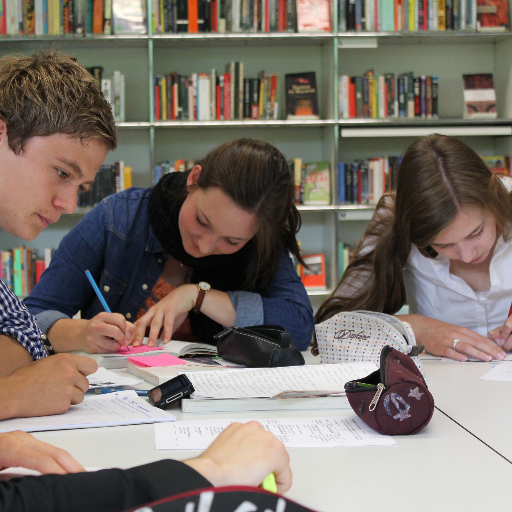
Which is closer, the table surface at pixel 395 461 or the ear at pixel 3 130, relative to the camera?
the table surface at pixel 395 461

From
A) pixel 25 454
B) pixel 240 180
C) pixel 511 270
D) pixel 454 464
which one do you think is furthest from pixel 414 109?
pixel 25 454

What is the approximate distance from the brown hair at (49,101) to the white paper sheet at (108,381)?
41 cm

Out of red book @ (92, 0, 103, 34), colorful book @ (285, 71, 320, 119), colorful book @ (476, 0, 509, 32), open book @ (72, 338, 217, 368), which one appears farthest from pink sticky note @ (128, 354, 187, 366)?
colorful book @ (476, 0, 509, 32)

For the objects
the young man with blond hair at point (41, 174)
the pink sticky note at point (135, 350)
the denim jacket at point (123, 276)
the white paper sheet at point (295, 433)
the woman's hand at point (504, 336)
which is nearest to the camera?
the white paper sheet at point (295, 433)

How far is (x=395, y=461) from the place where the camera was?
72cm

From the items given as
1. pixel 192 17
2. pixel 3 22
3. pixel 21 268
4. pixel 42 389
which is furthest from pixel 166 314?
pixel 3 22

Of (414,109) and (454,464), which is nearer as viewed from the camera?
(454,464)

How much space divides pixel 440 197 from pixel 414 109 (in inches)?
81.8

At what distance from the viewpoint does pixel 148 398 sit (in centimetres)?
99

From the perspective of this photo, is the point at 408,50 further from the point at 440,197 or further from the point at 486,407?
the point at 486,407

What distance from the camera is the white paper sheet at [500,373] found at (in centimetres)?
118

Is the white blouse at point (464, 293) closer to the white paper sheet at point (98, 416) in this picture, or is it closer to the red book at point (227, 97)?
the white paper sheet at point (98, 416)

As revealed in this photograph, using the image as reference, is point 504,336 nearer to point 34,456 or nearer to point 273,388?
point 273,388

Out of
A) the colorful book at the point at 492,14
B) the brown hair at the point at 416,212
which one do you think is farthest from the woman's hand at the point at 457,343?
the colorful book at the point at 492,14
